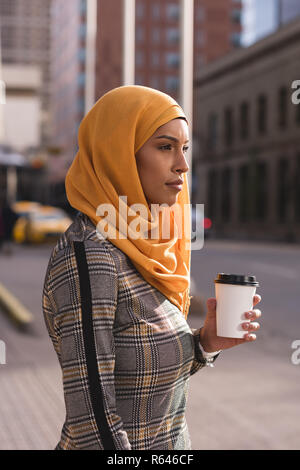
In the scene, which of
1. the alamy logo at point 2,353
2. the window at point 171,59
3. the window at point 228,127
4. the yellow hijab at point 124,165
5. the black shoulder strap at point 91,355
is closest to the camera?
the black shoulder strap at point 91,355

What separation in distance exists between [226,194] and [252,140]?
5295mm

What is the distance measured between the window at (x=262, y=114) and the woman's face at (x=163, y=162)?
43.5m

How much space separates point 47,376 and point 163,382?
4825 millimetres

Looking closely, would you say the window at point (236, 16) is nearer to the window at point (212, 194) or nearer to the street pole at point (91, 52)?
the window at point (212, 194)

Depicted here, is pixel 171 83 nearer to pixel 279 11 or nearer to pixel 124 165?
pixel 279 11

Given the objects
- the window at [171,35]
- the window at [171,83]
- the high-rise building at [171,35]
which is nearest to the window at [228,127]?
the high-rise building at [171,35]

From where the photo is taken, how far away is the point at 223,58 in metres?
49.5

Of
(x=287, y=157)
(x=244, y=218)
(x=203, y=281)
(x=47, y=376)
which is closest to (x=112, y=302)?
(x=47, y=376)

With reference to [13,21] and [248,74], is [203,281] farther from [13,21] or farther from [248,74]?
[13,21]

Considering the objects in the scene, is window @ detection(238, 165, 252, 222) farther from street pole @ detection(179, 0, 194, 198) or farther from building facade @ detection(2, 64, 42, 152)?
street pole @ detection(179, 0, 194, 198)

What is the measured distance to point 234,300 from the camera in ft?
6.37

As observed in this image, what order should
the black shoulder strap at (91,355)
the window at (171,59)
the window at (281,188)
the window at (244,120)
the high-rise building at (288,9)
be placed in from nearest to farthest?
the black shoulder strap at (91,355) < the window at (281,188) < the window at (244,120) < the high-rise building at (288,9) < the window at (171,59)

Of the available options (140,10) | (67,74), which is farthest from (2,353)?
(67,74)

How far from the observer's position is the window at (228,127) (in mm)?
49375
